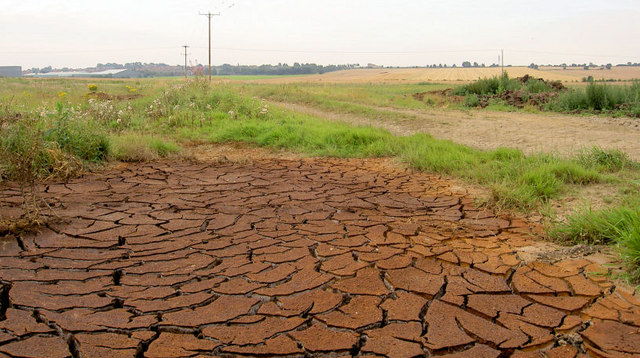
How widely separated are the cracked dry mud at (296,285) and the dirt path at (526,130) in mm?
3684

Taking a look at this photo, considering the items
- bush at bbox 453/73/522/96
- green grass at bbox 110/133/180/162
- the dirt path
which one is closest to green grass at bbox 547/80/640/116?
the dirt path

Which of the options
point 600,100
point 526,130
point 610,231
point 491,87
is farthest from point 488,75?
point 610,231

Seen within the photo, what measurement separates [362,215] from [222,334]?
250cm

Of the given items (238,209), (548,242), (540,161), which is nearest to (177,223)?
(238,209)

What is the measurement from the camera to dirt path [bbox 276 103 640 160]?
8.17 metres

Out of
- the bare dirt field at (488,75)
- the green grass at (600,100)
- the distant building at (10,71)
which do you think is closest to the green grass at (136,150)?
the green grass at (600,100)

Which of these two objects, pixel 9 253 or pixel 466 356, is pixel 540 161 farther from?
pixel 9 253

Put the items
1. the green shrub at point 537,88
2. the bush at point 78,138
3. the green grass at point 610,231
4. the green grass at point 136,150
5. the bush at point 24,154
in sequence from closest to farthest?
the green grass at point 610,231, the bush at point 24,154, the bush at point 78,138, the green grass at point 136,150, the green shrub at point 537,88

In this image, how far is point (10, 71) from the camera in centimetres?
5909

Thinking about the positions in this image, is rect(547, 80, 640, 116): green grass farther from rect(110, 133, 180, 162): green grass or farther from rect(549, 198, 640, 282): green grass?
rect(110, 133, 180, 162): green grass

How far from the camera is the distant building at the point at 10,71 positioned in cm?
5786

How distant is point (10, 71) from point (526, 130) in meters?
64.7

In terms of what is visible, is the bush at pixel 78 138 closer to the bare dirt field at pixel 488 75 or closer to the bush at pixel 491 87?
the bush at pixel 491 87

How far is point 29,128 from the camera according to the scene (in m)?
5.00
